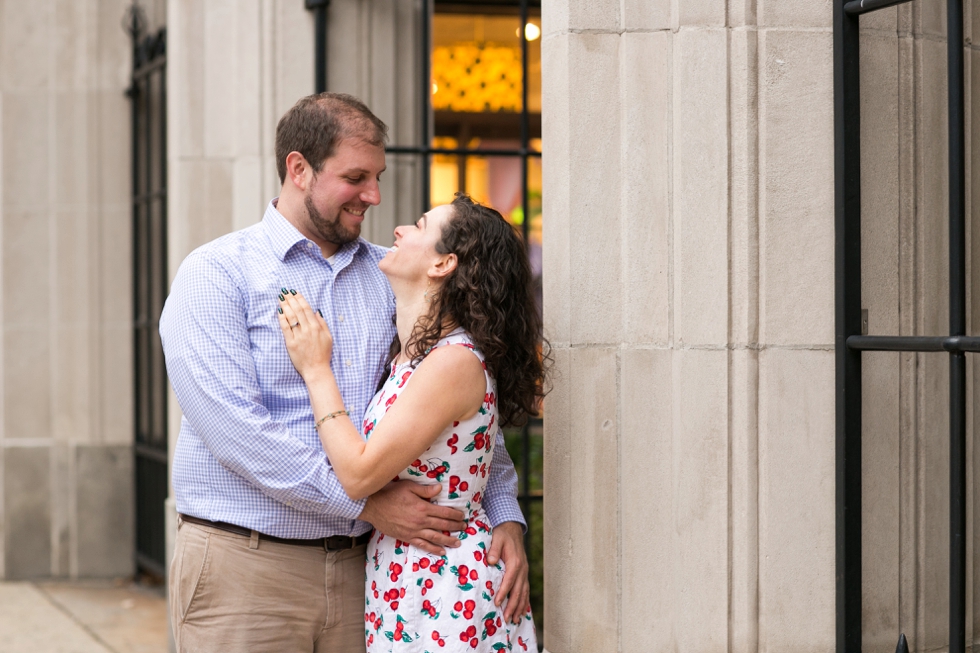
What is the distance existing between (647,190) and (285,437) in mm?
1046

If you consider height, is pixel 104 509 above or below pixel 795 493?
below

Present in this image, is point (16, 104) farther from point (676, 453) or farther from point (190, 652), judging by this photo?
point (676, 453)

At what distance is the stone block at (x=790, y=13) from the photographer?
2.70 metres

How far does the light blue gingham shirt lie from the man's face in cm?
7

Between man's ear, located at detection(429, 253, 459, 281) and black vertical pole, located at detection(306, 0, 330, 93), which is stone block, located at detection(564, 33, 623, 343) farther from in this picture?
black vertical pole, located at detection(306, 0, 330, 93)

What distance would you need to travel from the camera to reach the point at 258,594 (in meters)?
2.81

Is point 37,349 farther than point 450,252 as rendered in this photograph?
Yes

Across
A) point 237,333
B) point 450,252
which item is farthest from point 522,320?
point 237,333

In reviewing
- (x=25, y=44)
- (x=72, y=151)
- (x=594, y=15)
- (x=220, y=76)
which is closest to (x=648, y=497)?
(x=594, y=15)

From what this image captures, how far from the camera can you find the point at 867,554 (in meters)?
2.72

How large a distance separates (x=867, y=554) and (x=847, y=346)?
1.65 ft

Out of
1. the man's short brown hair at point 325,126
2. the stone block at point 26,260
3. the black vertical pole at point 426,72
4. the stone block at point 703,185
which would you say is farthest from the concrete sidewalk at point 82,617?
the stone block at point 703,185

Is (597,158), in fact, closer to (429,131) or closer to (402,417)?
(402,417)

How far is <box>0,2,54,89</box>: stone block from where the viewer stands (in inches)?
284
